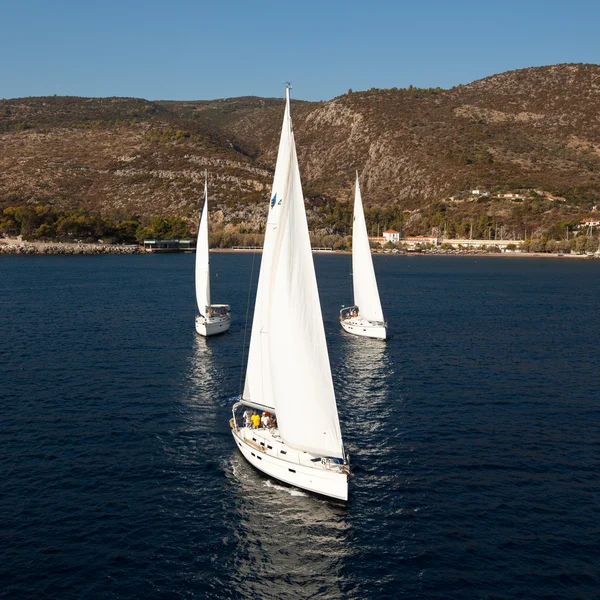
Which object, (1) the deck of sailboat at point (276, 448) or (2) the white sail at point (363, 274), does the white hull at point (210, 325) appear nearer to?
(2) the white sail at point (363, 274)

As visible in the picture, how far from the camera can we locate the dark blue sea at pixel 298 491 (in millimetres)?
23766

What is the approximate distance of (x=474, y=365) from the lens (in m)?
55.3

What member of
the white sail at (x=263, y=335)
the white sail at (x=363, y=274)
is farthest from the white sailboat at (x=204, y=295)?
the white sail at (x=263, y=335)

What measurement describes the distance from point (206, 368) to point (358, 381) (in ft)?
43.9

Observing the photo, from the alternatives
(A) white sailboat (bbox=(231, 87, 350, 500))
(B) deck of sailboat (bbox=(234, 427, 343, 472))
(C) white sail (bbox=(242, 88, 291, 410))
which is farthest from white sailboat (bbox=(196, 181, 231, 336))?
(A) white sailboat (bbox=(231, 87, 350, 500))

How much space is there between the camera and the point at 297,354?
28.6m

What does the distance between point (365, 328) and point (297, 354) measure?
38631 mm

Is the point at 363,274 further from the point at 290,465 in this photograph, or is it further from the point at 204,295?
the point at 290,465

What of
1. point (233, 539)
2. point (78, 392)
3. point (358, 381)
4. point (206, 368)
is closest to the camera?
point (233, 539)

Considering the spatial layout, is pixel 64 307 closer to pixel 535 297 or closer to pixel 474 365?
pixel 474 365

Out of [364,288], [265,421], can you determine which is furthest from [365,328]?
[265,421]

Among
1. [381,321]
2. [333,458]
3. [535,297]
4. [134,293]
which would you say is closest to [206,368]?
[381,321]

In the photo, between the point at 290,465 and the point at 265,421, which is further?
the point at 265,421

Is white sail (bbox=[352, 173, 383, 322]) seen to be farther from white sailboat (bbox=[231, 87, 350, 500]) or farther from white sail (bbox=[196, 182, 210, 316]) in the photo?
white sailboat (bbox=[231, 87, 350, 500])
